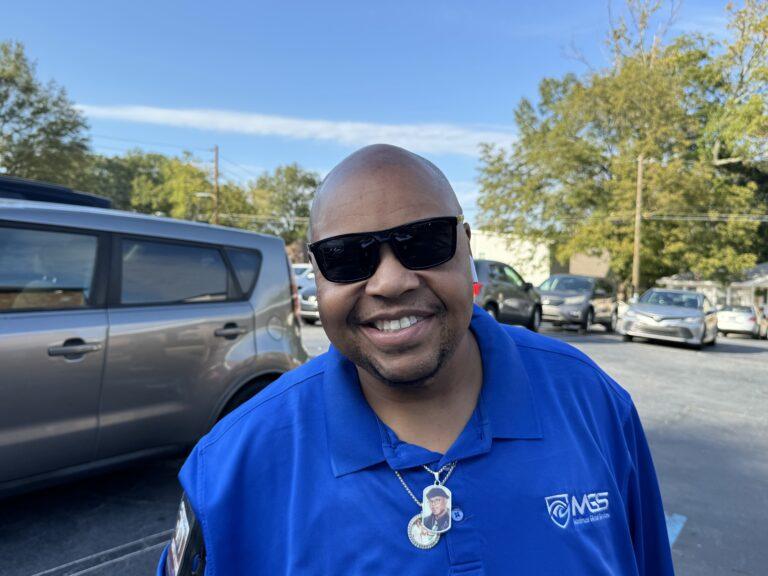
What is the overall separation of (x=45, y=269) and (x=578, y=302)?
46.3 ft

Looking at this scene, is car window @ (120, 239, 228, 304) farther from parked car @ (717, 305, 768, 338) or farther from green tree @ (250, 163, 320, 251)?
green tree @ (250, 163, 320, 251)

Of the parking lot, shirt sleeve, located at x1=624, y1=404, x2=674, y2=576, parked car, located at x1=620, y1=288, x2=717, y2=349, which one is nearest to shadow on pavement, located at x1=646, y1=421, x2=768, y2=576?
the parking lot

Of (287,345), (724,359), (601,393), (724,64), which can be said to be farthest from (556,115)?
(601,393)

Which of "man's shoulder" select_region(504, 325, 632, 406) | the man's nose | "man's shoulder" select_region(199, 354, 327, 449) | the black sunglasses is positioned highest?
the black sunglasses

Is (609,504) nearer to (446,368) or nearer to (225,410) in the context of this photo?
(446,368)

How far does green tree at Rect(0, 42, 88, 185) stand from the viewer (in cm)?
3247

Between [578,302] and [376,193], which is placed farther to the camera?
[578,302]

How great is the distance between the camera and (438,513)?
112 cm

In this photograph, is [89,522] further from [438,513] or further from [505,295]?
[505,295]

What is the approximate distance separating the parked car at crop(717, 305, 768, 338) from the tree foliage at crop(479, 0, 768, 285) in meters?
8.20

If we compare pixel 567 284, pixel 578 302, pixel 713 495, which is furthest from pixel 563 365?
pixel 567 284

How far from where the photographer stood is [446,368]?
4.25ft

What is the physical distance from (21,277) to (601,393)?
9.81 feet

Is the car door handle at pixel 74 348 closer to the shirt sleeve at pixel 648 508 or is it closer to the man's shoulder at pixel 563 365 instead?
the man's shoulder at pixel 563 365
